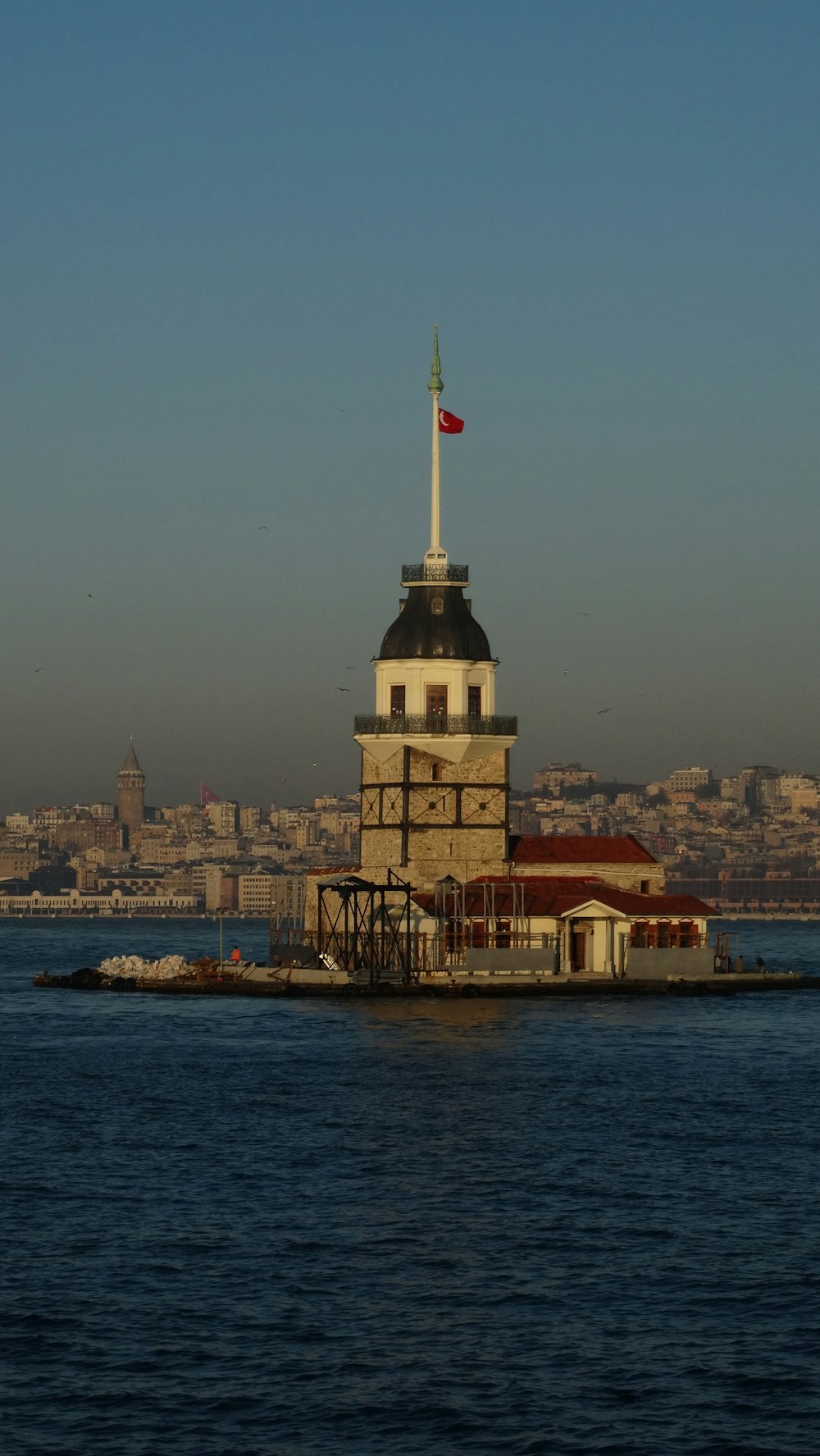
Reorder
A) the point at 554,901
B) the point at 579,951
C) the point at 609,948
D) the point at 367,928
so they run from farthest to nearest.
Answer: the point at 367,928 → the point at 579,951 → the point at 609,948 → the point at 554,901

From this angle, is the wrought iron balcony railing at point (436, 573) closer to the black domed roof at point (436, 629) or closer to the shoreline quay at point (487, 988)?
the black domed roof at point (436, 629)

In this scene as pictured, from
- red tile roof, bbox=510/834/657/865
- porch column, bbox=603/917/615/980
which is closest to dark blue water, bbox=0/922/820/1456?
porch column, bbox=603/917/615/980

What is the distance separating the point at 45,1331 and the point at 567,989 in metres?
53.5

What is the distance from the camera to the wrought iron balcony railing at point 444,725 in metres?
89.5

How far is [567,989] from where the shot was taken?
3184 inches

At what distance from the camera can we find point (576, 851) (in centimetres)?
9238

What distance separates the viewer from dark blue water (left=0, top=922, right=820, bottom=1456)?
25.1 metres

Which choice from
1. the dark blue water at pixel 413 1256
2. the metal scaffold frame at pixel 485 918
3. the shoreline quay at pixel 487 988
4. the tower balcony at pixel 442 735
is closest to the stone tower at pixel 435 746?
the tower balcony at pixel 442 735

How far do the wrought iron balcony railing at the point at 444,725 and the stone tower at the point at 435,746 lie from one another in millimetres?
34

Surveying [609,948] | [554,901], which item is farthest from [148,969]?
[609,948]

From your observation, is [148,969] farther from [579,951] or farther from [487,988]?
[487,988]

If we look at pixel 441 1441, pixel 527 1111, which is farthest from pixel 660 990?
pixel 441 1441

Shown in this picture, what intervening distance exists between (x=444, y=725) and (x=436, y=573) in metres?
6.84

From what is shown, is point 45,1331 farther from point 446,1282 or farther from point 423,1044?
point 423,1044
